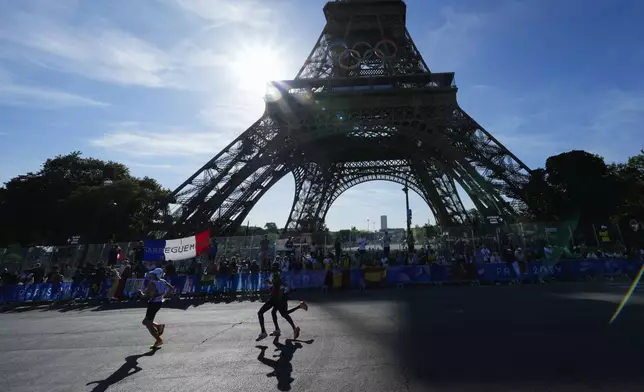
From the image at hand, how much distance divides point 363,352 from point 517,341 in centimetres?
320

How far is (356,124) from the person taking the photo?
2609cm

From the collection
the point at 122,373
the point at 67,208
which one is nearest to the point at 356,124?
the point at 122,373

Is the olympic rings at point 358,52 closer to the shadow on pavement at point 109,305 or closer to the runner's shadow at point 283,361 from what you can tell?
the shadow on pavement at point 109,305

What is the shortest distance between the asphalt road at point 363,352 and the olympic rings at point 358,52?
27795 mm

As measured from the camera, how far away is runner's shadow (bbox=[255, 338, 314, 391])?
510cm

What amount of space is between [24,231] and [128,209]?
12.3m

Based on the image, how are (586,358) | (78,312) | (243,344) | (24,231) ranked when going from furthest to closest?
1. (24,231)
2. (78,312)
3. (243,344)
4. (586,358)

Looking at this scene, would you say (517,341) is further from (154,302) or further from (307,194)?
(307,194)

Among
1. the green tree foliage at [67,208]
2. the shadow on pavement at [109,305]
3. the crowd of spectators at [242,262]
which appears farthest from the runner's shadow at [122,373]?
the green tree foliage at [67,208]

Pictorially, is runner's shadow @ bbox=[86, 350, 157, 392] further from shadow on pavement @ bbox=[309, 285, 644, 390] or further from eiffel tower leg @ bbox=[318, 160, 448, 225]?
eiffel tower leg @ bbox=[318, 160, 448, 225]

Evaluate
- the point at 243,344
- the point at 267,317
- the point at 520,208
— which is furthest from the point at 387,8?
the point at 243,344

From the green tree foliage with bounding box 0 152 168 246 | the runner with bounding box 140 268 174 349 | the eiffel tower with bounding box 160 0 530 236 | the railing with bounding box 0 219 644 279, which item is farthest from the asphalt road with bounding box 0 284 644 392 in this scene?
the green tree foliage with bounding box 0 152 168 246

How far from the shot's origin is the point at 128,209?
34219 millimetres

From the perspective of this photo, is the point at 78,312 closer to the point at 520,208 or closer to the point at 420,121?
the point at 420,121
